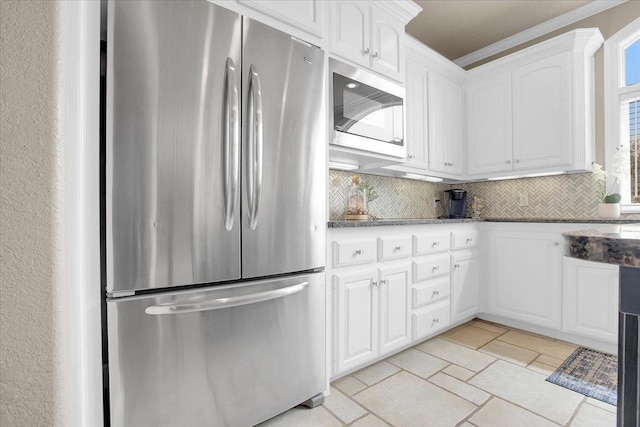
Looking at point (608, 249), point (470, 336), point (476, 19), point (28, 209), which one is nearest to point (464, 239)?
point (470, 336)

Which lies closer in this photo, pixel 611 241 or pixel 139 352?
pixel 611 241

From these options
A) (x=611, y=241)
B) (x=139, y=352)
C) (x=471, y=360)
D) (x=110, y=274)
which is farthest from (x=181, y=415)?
(x=471, y=360)

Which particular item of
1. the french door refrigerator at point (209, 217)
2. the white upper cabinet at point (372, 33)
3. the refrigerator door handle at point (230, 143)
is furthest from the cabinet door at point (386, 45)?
the refrigerator door handle at point (230, 143)

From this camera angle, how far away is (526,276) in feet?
8.89

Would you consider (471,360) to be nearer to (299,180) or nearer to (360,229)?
(360,229)

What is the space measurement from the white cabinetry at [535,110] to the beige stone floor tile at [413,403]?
2212 millimetres

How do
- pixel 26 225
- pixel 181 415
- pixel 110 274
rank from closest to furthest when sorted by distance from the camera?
pixel 26 225
pixel 110 274
pixel 181 415

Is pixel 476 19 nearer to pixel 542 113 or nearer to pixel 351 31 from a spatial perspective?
pixel 542 113

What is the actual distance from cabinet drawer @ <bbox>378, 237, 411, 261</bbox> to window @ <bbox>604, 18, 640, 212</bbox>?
2063 mm

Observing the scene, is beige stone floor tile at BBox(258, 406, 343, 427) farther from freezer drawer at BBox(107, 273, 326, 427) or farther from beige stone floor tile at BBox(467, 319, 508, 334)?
beige stone floor tile at BBox(467, 319, 508, 334)

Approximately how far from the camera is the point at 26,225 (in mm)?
429

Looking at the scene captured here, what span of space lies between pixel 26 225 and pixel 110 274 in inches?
30.2

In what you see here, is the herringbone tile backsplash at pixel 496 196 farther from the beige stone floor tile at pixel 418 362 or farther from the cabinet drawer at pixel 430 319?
the beige stone floor tile at pixel 418 362

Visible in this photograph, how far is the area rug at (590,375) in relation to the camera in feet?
5.78
